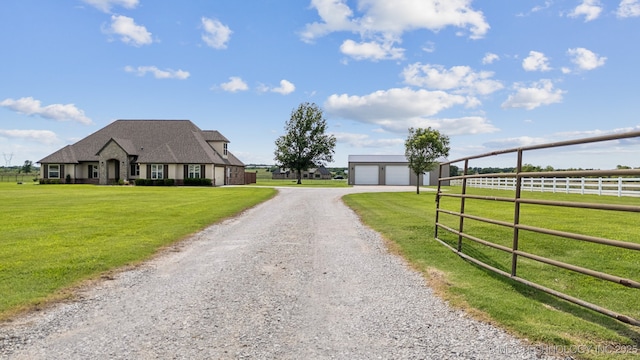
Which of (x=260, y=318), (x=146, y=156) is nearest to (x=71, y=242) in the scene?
(x=260, y=318)

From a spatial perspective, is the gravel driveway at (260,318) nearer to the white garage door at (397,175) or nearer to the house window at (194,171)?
the house window at (194,171)

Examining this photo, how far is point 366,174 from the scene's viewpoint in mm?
58500

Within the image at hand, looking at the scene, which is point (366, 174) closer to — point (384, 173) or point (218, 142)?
point (384, 173)

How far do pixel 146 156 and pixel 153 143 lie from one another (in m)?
3.78

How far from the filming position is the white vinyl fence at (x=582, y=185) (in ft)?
75.4

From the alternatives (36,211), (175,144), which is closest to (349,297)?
(36,211)

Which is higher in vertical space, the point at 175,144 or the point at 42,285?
the point at 175,144

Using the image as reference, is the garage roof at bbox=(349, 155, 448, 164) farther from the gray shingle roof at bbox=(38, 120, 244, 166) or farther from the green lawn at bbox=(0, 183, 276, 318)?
the green lawn at bbox=(0, 183, 276, 318)

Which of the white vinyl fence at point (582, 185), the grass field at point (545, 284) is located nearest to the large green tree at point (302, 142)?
the white vinyl fence at point (582, 185)

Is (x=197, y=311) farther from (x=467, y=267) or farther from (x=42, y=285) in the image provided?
(x=467, y=267)

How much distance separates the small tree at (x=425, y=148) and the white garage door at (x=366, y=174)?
24.3 meters

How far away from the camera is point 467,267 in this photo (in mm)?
7242

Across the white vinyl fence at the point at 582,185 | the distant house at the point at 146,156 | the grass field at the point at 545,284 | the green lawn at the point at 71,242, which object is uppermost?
the distant house at the point at 146,156

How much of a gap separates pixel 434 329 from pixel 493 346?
0.63 meters
